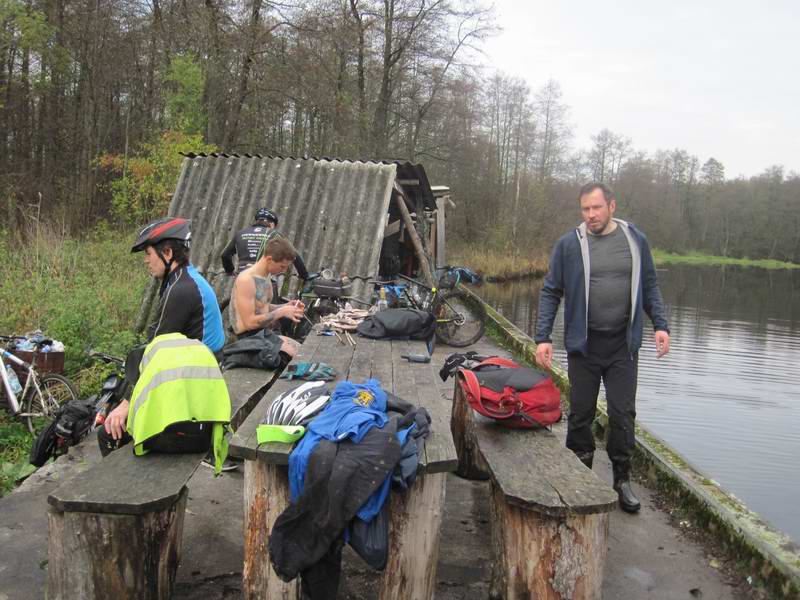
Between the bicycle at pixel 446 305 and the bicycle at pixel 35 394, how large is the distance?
4.51 m

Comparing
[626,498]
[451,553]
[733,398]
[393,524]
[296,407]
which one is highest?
[296,407]

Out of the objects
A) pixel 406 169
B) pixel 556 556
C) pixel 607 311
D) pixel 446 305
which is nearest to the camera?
pixel 556 556

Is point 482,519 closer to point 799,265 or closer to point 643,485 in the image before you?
point 643,485

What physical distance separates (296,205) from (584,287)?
7015mm

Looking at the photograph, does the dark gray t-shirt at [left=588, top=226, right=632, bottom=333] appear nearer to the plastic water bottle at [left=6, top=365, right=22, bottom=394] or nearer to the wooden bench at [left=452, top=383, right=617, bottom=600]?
the wooden bench at [left=452, top=383, right=617, bottom=600]

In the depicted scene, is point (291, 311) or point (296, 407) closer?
point (296, 407)

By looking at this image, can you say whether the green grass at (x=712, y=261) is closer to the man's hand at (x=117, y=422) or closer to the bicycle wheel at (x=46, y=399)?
the bicycle wheel at (x=46, y=399)

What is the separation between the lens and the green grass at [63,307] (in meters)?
6.53

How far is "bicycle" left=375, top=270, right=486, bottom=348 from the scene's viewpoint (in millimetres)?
9972

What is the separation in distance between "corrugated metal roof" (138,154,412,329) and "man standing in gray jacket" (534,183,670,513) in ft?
18.2

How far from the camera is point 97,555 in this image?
278cm

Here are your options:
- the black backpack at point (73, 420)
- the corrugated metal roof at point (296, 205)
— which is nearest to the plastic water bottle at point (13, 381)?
the black backpack at point (73, 420)

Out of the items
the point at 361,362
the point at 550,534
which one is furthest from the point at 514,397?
the point at 361,362

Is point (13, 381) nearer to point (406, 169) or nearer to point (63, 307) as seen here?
point (63, 307)
